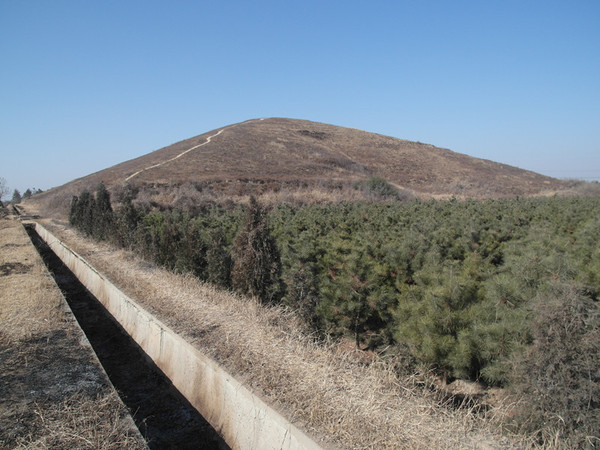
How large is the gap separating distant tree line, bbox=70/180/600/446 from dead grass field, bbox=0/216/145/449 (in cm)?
320

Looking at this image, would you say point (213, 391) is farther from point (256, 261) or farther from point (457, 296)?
point (457, 296)

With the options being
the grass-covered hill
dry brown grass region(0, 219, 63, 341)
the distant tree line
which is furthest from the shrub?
the grass-covered hill

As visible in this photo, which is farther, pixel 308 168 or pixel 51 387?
pixel 308 168

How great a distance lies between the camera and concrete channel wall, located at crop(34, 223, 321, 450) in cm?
346

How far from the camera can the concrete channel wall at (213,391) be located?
3.46 meters

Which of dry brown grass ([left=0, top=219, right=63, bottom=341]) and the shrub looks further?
dry brown grass ([left=0, top=219, right=63, bottom=341])

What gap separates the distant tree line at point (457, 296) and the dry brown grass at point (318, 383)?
0.61 metres

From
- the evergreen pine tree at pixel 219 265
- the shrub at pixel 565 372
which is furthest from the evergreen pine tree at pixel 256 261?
the shrub at pixel 565 372

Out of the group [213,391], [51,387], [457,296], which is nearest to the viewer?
[51,387]

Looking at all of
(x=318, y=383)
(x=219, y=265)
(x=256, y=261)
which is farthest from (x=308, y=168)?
(x=318, y=383)

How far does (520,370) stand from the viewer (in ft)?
11.1

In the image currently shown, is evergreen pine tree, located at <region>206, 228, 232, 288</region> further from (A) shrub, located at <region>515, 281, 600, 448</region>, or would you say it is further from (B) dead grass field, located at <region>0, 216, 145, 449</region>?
(A) shrub, located at <region>515, 281, 600, 448</region>

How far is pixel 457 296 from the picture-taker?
A: 5504mm

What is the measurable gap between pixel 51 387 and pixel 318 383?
3024mm
